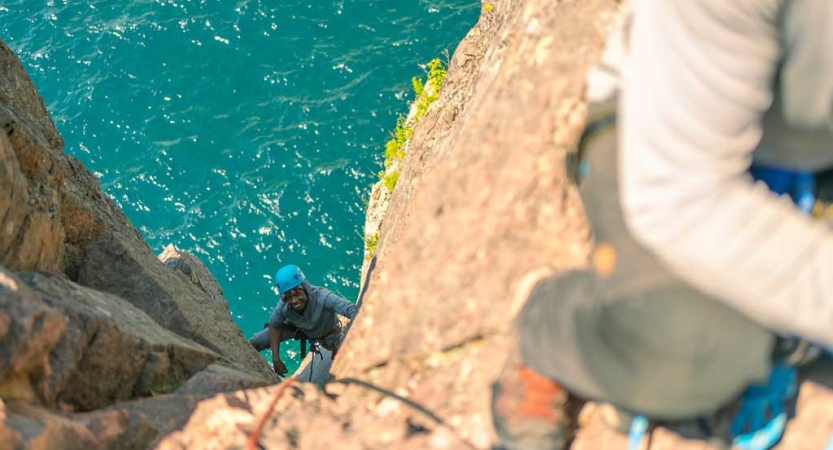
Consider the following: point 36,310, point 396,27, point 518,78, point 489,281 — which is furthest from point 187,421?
point 396,27

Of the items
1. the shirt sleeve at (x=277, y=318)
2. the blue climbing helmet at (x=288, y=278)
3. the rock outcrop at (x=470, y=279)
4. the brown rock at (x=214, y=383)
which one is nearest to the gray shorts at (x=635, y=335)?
the rock outcrop at (x=470, y=279)

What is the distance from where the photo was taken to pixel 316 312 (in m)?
12.9

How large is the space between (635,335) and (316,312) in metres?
9.88

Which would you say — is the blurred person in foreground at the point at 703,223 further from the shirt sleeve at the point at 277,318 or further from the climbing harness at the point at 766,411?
the shirt sleeve at the point at 277,318

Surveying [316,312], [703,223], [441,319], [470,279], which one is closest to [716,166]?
[703,223]

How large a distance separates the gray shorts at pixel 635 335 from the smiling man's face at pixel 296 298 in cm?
894

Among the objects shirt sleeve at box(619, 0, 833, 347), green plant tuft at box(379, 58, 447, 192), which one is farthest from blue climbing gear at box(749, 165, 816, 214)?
green plant tuft at box(379, 58, 447, 192)

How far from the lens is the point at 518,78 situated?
543cm

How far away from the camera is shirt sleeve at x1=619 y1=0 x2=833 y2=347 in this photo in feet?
9.23

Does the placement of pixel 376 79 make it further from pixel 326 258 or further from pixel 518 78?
pixel 518 78

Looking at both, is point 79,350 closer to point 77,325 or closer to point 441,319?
point 77,325

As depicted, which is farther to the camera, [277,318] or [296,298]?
[277,318]

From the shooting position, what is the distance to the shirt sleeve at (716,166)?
281cm

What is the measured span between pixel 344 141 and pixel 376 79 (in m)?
2.38
